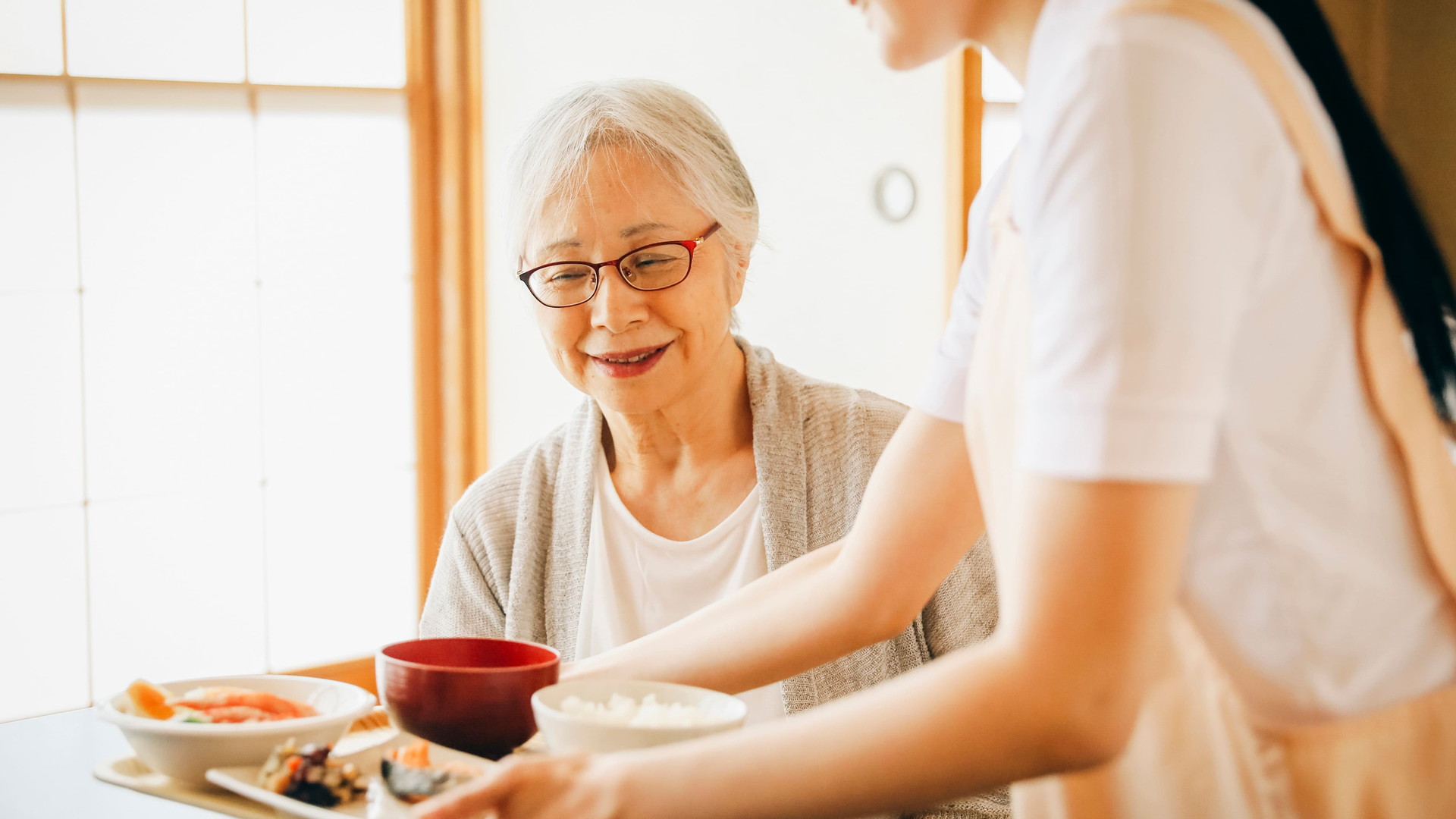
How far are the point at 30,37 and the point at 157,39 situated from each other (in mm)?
331

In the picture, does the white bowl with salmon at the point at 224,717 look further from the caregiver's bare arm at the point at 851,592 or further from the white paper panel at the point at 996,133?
the white paper panel at the point at 996,133

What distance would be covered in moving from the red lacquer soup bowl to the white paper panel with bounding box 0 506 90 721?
9.09 feet

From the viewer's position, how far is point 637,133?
1.71 metres

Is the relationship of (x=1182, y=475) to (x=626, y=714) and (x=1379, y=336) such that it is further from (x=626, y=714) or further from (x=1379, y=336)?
(x=626, y=714)

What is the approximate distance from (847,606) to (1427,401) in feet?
1.71

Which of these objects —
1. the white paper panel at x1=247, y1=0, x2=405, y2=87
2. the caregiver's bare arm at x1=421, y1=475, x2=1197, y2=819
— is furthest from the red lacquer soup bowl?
the white paper panel at x1=247, y1=0, x2=405, y2=87

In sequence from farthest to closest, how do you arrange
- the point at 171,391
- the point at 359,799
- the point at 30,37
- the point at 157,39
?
the point at 171,391 → the point at 157,39 → the point at 30,37 → the point at 359,799

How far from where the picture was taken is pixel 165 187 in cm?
356

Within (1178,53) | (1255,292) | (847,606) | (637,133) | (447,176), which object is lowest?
(847,606)

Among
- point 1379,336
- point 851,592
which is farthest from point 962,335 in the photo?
point 1379,336

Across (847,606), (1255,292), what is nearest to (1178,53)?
(1255,292)

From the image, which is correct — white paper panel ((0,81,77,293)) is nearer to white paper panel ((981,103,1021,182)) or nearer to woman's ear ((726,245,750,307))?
woman's ear ((726,245,750,307))

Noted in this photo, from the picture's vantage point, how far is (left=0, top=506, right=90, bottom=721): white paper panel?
3322 mm

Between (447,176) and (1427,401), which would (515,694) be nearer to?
(1427,401)
